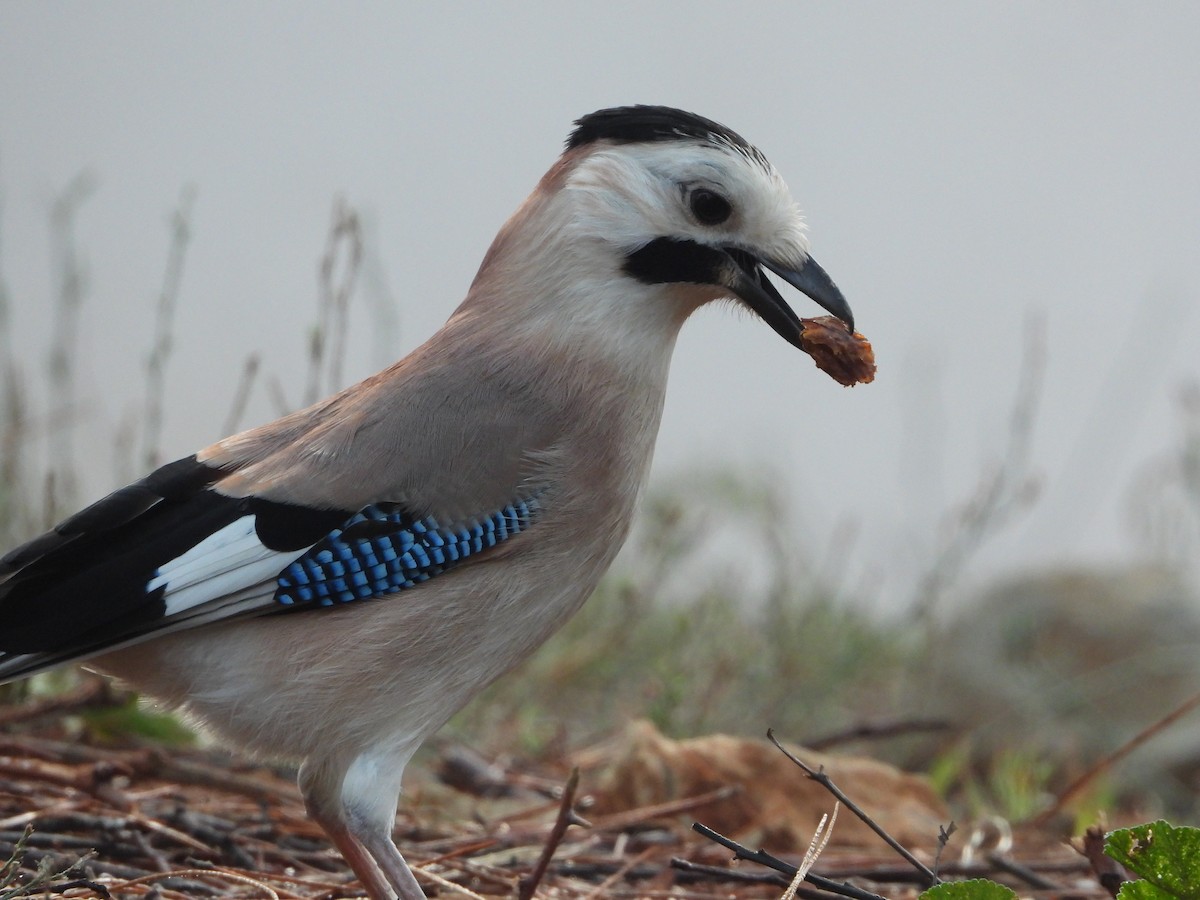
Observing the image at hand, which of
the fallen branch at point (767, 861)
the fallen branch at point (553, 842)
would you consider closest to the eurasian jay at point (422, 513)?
the fallen branch at point (553, 842)

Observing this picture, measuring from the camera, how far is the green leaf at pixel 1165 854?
2.37 metres

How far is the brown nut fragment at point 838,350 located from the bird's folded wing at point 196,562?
733mm

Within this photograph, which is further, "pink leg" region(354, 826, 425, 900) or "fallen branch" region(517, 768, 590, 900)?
"pink leg" region(354, 826, 425, 900)

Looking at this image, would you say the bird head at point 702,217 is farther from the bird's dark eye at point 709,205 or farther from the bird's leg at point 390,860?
the bird's leg at point 390,860

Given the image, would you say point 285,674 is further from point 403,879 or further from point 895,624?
point 895,624

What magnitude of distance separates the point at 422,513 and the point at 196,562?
0.46 meters

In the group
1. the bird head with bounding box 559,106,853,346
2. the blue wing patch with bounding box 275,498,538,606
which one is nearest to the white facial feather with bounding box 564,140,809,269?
the bird head with bounding box 559,106,853,346

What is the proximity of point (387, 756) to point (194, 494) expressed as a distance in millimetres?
677

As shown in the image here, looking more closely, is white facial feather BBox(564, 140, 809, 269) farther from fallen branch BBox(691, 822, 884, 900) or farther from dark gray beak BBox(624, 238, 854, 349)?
fallen branch BBox(691, 822, 884, 900)

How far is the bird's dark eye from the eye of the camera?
3.26 m

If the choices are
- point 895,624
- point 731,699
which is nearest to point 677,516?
point 731,699

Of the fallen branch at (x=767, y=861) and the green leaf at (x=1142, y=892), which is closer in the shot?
the green leaf at (x=1142, y=892)

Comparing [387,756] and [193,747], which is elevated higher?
[387,756]

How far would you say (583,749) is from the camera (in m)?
5.42
